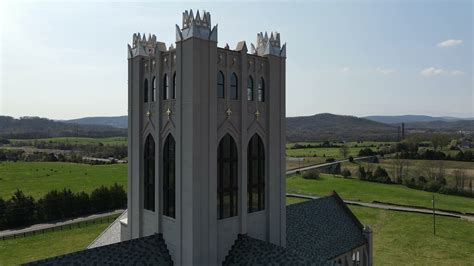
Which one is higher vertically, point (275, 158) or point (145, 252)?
point (275, 158)

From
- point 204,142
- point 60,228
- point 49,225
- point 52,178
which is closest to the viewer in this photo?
point 204,142

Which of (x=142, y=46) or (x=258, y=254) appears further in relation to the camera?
(x=142, y=46)

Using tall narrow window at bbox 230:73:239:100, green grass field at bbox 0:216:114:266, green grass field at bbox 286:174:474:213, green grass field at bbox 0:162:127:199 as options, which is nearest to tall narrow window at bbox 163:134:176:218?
tall narrow window at bbox 230:73:239:100

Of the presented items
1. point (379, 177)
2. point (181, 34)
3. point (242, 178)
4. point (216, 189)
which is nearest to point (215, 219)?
point (216, 189)

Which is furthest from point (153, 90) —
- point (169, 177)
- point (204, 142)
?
point (169, 177)

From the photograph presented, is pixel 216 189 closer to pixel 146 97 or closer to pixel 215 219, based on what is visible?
pixel 215 219

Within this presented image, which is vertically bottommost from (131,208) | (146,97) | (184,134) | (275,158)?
(131,208)

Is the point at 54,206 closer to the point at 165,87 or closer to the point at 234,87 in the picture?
the point at 165,87

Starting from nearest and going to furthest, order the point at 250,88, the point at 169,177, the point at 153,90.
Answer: the point at 169,177, the point at 153,90, the point at 250,88
